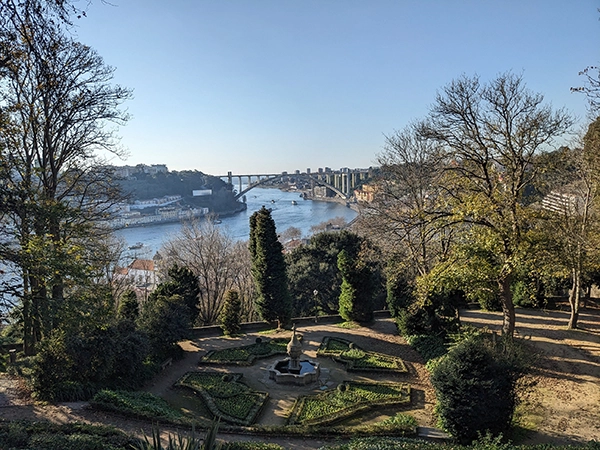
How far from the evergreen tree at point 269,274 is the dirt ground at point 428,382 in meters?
1.23

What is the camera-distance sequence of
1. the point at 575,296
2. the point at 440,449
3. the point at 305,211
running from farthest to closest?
the point at 305,211 → the point at 575,296 → the point at 440,449

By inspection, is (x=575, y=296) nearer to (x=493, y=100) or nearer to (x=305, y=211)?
(x=493, y=100)

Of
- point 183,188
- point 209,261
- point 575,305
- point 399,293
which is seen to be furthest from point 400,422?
point 183,188

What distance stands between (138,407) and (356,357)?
25.2ft

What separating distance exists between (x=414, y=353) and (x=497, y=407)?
6.85 meters

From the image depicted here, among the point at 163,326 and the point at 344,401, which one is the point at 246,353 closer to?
the point at 163,326

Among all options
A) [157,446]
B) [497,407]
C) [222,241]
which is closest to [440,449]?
[497,407]

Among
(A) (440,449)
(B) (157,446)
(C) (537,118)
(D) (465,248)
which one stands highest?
(C) (537,118)

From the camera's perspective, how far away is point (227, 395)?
39.5 ft

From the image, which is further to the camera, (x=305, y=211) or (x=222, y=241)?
(x=305, y=211)

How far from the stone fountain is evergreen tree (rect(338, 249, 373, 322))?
16.5ft

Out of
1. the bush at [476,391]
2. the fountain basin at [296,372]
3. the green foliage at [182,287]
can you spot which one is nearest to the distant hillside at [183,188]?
the green foliage at [182,287]

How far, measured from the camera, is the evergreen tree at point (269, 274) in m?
18.9

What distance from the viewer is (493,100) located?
39.2 ft
